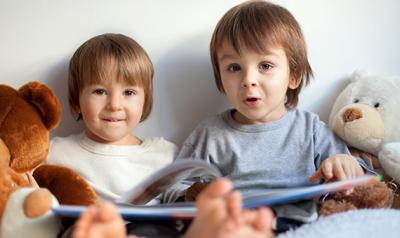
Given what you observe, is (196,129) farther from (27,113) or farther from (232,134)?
(27,113)

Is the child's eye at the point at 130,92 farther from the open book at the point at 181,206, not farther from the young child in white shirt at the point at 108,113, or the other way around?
the open book at the point at 181,206

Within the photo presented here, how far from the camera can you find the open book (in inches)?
24.2

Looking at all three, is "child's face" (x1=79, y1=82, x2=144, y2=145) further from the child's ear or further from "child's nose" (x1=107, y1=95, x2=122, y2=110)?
the child's ear

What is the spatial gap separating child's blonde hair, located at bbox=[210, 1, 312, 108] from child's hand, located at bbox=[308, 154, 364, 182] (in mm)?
269

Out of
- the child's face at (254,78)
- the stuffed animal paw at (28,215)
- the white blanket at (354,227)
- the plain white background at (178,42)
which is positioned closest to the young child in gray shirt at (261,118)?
the child's face at (254,78)

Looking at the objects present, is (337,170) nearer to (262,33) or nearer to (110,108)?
(262,33)

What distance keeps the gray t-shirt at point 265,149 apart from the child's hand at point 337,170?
106 millimetres

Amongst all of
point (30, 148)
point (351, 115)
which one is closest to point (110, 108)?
point (30, 148)

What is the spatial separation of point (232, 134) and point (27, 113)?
469 mm

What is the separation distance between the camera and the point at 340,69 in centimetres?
120

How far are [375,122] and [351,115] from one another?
0.06 meters

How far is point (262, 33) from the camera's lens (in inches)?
38.9

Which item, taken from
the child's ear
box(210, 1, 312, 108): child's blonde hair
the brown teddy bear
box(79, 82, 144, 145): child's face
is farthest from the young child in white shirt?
the child's ear

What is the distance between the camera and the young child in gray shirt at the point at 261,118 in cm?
99
